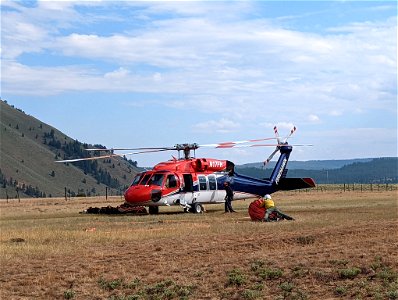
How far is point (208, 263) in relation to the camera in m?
18.6

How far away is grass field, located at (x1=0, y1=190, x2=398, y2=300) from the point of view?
15.7 metres

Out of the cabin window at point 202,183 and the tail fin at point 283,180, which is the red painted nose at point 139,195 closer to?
the cabin window at point 202,183

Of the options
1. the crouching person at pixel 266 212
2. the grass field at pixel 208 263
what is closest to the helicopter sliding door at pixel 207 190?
the crouching person at pixel 266 212

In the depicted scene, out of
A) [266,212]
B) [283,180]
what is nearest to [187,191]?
[283,180]

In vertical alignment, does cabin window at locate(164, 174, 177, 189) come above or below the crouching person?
above

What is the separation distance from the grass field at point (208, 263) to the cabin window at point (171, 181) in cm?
1203

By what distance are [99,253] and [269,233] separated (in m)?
5.80

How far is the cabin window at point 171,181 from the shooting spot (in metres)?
38.4

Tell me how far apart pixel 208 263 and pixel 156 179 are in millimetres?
20094

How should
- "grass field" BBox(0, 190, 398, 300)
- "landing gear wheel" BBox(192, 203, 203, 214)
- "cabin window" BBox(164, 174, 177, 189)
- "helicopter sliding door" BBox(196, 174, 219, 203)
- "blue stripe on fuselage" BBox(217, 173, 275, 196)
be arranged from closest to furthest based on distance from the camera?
"grass field" BBox(0, 190, 398, 300), "cabin window" BBox(164, 174, 177, 189), "landing gear wheel" BBox(192, 203, 203, 214), "helicopter sliding door" BBox(196, 174, 219, 203), "blue stripe on fuselage" BBox(217, 173, 275, 196)

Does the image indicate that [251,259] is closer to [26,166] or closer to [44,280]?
[44,280]

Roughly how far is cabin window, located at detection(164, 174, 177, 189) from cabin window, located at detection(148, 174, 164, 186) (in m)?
0.34

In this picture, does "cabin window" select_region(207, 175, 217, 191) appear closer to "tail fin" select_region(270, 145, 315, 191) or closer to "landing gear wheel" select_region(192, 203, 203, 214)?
"landing gear wheel" select_region(192, 203, 203, 214)

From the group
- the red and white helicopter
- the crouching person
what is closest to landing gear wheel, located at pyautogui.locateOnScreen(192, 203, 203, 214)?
the red and white helicopter
